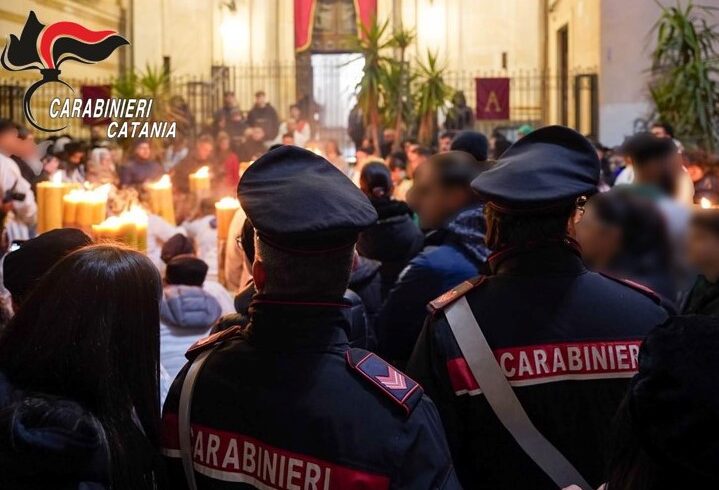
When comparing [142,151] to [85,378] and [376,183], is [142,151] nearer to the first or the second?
[376,183]

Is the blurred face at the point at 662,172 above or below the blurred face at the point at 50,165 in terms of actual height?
above

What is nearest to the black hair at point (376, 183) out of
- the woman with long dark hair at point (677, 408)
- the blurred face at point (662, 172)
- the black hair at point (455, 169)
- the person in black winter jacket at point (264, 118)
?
the black hair at point (455, 169)

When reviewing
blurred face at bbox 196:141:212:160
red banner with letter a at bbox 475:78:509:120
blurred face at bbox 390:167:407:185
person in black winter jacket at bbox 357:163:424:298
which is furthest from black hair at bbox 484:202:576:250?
red banner with letter a at bbox 475:78:509:120

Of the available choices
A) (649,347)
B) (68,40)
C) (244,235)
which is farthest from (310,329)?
(68,40)

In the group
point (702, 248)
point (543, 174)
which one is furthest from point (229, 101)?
point (702, 248)

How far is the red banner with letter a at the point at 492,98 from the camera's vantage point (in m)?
16.8

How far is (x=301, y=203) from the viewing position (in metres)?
1.90

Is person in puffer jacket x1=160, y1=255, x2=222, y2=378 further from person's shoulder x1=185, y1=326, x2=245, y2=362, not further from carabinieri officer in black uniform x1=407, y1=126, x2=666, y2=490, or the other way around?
person's shoulder x1=185, y1=326, x2=245, y2=362

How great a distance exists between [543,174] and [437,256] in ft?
2.84

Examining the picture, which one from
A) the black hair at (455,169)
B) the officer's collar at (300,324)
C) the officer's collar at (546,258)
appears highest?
the black hair at (455,169)

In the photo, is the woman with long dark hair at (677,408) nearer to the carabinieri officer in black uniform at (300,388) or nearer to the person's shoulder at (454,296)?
the carabinieri officer in black uniform at (300,388)

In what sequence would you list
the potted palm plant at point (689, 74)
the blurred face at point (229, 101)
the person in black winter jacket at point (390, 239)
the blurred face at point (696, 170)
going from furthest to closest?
the blurred face at point (229, 101), the potted palm plant at point (689, 74), the blurred face at point (696, 170), the person in black winter jacket at point (390, 239)

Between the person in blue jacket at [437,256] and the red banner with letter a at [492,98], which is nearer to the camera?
the person in blue jacket at [437,256]

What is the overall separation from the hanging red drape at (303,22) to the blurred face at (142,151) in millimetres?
16401
